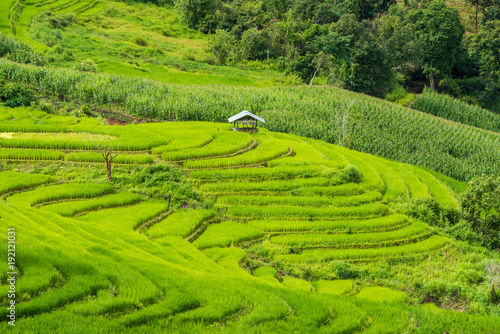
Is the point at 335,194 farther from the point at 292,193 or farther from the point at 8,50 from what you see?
the point at 8,50

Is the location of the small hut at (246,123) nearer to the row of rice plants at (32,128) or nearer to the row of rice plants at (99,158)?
the row of rice plants at (99,158)

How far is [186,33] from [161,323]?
67.5 meters

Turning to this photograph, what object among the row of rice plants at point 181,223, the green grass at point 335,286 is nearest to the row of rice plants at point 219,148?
the row of rice plants at point 181,223

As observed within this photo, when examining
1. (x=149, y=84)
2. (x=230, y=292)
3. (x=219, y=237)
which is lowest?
(x=219, y=237)

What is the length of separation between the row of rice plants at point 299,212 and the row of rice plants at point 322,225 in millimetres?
549

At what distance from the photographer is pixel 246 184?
85.0ft

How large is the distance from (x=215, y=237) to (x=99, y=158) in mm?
10316

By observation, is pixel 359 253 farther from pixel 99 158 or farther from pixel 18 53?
pixel 18 53

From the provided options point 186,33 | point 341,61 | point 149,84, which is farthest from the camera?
point 186,33

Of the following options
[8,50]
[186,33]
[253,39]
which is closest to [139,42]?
[186,33]

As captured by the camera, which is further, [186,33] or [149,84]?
[186,33]

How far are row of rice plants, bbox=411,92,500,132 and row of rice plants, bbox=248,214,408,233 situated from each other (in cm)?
3766

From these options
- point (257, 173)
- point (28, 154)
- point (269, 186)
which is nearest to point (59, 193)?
point (28, 154)

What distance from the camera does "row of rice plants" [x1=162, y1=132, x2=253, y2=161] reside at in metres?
27.8
